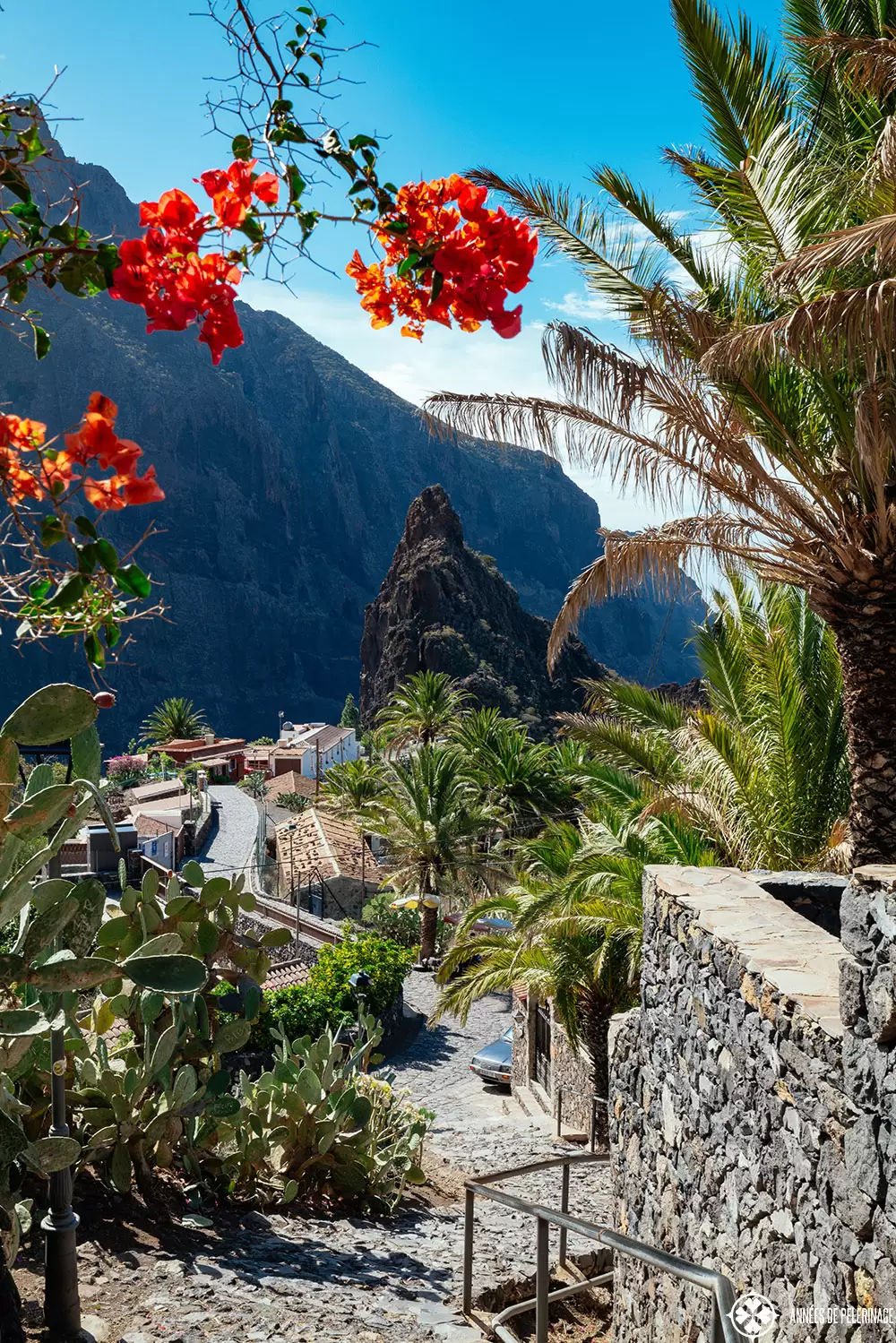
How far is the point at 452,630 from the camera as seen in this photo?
72062 millimetres

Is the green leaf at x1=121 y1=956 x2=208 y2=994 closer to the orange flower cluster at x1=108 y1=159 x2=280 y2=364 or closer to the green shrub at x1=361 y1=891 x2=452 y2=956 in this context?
the orange flower cluster at x1=108 y1=159 x2=280 y2=364

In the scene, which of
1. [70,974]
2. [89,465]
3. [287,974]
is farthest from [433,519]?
[89,465]

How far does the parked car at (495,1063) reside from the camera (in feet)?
54.6

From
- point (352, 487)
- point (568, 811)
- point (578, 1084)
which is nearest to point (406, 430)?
point (352, 487)

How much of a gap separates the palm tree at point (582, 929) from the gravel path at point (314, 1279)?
260cm

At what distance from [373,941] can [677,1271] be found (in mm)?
15764

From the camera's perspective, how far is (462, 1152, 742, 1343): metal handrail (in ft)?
9.56

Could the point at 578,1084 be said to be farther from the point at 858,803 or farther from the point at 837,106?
the point at 837,106

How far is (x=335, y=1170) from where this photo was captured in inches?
252

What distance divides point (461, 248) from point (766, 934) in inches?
135

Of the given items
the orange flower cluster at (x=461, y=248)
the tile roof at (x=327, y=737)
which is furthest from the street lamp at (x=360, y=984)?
the tile roof at (x=327, y=737)

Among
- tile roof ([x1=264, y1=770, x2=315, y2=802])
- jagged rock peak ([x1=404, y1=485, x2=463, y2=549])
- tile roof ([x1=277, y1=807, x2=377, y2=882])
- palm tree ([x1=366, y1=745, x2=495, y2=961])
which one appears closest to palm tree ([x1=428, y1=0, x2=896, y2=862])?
palm tree ([x1=366, y1=745, x2=495, y2=961])

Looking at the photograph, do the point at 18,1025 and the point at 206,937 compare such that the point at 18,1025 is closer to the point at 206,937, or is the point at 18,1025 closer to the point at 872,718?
the point at 206,937

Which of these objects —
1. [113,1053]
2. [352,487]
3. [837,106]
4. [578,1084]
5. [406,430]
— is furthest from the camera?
[406,430]
